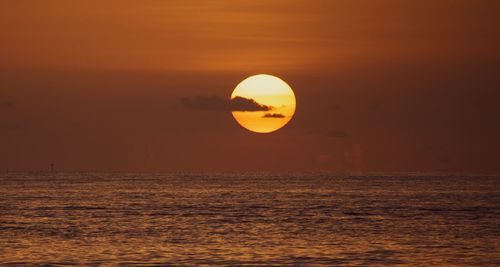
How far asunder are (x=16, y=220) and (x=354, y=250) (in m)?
42.8

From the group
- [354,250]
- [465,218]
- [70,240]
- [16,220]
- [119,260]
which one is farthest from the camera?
[465,218]

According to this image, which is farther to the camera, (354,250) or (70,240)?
(70,240)

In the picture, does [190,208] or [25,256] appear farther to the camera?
[190,208]

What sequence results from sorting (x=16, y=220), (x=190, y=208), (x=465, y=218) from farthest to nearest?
(x=190, y=208)
(x=465, y=218)
(x=16, y=220)

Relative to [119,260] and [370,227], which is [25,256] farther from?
[370,227]

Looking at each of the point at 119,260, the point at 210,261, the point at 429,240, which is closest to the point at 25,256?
the point at 119,260

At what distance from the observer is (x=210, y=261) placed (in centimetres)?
5494

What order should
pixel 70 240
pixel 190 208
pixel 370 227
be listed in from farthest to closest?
pixel 190 208 → pixel 370 227 → pixel 70 240

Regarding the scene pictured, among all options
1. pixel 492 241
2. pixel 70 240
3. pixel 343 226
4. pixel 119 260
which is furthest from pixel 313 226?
pixel 119 260

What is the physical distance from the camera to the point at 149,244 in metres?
64.3

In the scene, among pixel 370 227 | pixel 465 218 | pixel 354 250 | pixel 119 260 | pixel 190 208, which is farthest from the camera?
pixel 190 208

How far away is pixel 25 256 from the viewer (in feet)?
185

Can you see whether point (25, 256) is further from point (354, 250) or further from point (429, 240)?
point (429, 240)

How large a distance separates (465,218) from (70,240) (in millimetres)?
47288
